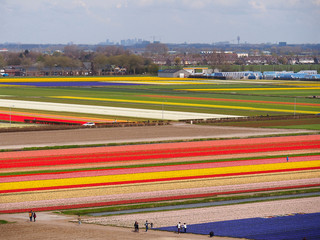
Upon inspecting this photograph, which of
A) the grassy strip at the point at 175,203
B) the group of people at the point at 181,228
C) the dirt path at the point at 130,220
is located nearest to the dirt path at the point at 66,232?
the dirt path at the point at 130,220

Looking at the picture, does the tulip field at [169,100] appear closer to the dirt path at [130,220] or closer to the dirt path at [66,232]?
the dirt path at [130,220]

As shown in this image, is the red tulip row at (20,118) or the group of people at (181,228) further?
the red tulip row at (20,118)

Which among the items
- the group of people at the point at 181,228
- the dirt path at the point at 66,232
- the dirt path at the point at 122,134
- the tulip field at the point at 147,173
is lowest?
the dirt path at the point at 66,232

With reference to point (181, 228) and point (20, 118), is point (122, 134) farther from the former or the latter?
point (181, 228)

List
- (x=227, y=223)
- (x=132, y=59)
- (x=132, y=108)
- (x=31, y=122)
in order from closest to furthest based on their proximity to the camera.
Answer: (x=227, y=223)
(x=31, y=122)
(x=132, y=108)
(x=132, y=59)

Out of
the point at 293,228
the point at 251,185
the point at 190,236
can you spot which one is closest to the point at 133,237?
the point at 190,236

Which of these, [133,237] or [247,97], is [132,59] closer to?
[247,97]
